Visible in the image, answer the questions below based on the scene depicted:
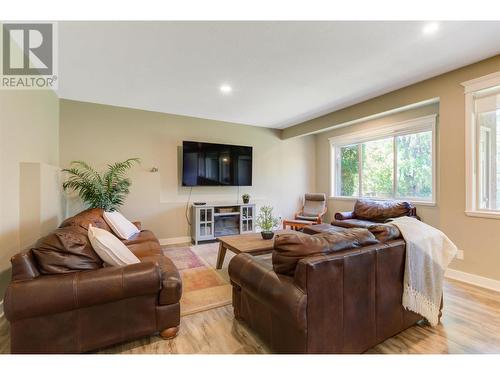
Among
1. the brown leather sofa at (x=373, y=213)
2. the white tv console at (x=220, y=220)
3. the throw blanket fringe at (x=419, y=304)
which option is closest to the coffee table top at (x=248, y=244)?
the throw blanket fringe at (x=419, y=304)

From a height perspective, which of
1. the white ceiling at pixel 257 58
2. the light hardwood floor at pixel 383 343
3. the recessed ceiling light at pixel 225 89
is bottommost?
the light hardwood floor at pixel 383 343

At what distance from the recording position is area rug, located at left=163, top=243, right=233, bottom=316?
2209 millimetres

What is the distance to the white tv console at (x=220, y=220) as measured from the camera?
4.33 m

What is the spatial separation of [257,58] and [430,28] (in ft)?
5.15

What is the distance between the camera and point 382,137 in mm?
4582

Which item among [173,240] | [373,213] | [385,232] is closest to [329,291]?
[385,232]

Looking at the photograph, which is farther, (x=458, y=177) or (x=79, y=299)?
(x=458, y=177)

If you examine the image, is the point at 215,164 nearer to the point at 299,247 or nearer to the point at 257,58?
the point at 257,58

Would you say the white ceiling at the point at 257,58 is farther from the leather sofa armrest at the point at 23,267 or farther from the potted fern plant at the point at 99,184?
the leather sofa armrest at the point at 23,267

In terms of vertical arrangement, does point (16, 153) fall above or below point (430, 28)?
below

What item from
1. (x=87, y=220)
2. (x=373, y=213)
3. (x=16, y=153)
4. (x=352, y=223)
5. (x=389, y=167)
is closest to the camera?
(x=16, y=153)

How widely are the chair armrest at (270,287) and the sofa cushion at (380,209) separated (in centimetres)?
327
